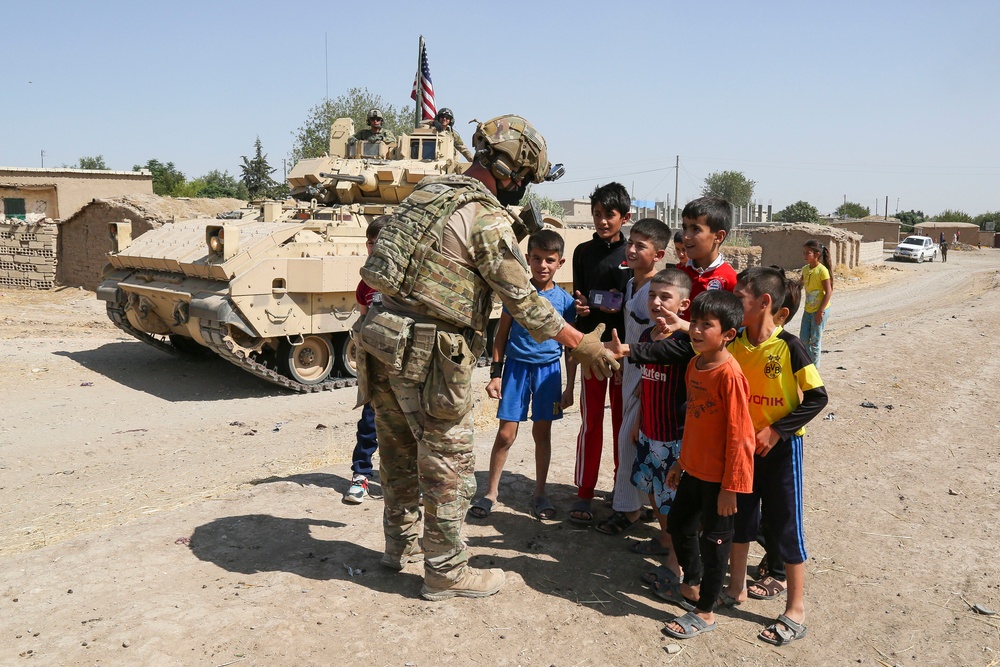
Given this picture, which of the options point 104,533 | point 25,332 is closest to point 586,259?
point 104,533

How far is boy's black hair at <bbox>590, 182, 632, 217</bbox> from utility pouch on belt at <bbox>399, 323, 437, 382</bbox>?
1597 millimetres

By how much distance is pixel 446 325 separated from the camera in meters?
3.64

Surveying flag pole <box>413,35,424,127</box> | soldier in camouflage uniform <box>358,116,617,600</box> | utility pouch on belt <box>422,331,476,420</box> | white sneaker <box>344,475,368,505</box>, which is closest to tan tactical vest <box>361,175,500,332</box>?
soldier in camouflage uniform <box>358,116,617,600</box>

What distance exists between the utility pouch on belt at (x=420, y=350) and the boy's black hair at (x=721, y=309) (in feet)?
3.72

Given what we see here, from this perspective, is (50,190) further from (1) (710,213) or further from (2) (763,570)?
(2) (763,570)

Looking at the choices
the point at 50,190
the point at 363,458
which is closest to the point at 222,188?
the point at 50,190

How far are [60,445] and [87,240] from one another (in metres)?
12.8

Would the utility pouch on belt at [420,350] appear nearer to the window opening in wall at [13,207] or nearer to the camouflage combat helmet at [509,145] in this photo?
the camouflage combat helmet at [509,145]

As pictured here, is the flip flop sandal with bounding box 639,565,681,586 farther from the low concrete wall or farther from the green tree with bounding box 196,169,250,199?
the green tree with bounding box 196,169,250,199

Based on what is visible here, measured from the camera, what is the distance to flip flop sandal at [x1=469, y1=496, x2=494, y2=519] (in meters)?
4.83

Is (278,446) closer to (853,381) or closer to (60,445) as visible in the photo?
(60,445)

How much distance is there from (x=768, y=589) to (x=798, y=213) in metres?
50.4

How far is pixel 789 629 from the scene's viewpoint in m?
3.53

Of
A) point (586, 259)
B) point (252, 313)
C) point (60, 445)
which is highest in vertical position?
point (586, 259)
